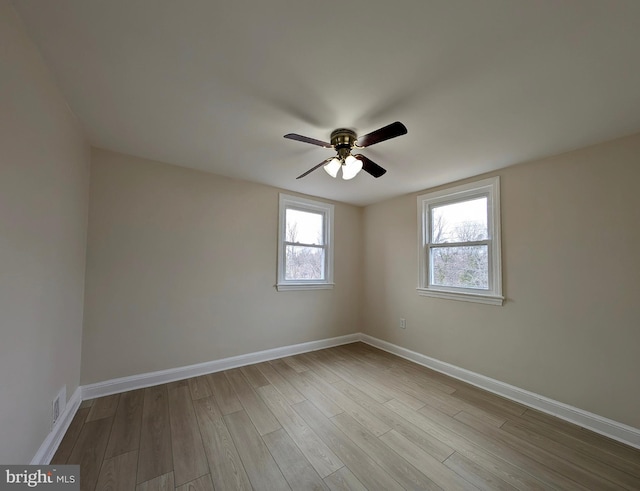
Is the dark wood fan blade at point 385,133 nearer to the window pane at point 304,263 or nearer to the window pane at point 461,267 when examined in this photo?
the window pane at point 461,267

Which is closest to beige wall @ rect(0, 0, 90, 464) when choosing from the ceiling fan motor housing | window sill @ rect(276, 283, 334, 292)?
the ceiling fan motor housing

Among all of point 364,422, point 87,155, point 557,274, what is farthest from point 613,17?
point 87,155

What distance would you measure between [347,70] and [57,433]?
3053mm

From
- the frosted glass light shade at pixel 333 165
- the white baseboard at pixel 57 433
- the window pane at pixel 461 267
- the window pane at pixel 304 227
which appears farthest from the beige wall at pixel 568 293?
the white baseboard at pixel 57 433

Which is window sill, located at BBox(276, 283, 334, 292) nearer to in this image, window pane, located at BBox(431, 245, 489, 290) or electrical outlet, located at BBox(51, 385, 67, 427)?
window pane, located at BBox(431, 245, 489, 290)

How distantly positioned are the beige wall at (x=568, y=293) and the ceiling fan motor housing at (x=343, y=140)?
1861mm

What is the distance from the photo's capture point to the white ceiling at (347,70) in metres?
1.08

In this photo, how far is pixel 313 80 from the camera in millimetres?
1462

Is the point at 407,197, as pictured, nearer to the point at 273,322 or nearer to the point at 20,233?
the point at 273,322

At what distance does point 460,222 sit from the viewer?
9.98ft

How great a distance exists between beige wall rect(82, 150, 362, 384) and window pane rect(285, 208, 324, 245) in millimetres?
283

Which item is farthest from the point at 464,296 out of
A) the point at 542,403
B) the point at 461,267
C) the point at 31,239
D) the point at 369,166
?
the point at 31,239

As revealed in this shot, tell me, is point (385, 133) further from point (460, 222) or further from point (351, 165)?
point (460, 222)

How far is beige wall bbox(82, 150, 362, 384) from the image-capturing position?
2.38m
